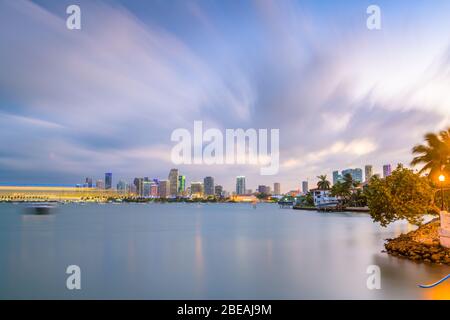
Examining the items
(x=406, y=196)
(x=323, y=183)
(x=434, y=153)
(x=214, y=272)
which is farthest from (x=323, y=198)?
(x=214, y=272)

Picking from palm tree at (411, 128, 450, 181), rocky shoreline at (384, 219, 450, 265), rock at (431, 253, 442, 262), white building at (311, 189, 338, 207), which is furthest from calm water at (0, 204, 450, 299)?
white building at (311, 189, 338, 207)

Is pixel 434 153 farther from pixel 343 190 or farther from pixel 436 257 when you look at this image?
pixel 343 190

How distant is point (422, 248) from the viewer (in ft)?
63.5

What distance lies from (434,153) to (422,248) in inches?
549

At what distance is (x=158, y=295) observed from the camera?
1455cm

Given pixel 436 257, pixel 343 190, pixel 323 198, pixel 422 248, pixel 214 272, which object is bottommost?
pixel 323 198

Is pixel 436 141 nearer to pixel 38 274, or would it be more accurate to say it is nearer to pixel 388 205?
pixel 388 205

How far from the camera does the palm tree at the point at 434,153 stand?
Answer: 97.0 ft

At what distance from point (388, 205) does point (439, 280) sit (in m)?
7.48

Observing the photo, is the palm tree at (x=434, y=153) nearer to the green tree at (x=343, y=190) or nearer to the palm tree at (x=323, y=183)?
the green tree at (x=343, y=190)
